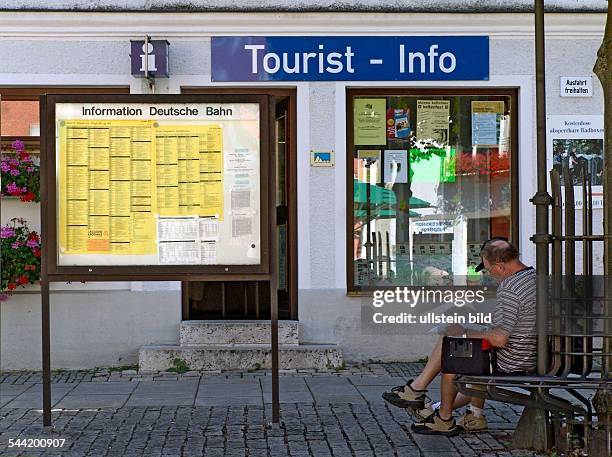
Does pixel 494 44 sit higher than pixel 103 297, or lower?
higher

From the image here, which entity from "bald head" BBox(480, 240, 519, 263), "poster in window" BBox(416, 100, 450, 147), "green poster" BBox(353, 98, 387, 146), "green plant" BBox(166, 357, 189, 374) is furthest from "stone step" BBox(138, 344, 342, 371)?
"bald head" BBox(480, 240, 519, 263)

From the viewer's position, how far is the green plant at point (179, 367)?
8812 mm

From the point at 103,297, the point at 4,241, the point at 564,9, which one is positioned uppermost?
the point at 564,9

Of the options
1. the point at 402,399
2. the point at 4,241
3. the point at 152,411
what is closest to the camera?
the point at 402,399

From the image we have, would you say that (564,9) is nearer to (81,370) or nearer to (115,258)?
(115,258)

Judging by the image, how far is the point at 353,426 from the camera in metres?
6.50

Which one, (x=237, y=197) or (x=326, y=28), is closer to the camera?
(x=237, y=197)

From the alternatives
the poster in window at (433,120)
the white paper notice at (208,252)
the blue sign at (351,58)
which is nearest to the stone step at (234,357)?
the poster in window at (433,120)

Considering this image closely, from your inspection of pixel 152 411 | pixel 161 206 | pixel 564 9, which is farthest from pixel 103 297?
pixel 564 9

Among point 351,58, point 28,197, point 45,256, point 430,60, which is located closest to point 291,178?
point 351,58

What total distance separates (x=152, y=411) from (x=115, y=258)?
143 cm

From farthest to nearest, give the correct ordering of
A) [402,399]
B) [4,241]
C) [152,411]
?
[4,241] < [152,411] < [402,399]

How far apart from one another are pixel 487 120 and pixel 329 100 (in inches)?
68.3

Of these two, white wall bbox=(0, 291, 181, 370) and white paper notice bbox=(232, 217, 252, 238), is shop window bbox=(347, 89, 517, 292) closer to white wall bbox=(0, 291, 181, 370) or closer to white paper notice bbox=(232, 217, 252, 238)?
white wall bbox=(0, 291, 181, 370)
